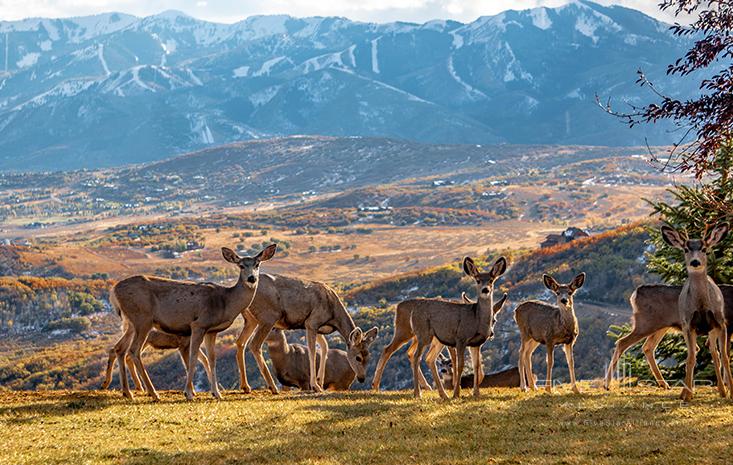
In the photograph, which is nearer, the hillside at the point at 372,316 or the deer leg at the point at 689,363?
the deer leg at the point at 689,363

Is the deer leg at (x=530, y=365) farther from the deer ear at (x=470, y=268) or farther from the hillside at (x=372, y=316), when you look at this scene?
the hillside at (x=372, y=316)

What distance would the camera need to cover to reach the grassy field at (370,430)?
43.5 feet

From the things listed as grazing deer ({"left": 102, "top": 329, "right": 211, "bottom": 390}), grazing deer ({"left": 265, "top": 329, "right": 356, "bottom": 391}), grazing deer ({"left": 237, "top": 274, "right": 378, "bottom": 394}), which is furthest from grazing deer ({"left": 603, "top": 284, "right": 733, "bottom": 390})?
grazing deer ({"left": 102, "top": 329, "right": 211, "bottom": 390})

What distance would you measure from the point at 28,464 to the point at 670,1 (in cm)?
1351

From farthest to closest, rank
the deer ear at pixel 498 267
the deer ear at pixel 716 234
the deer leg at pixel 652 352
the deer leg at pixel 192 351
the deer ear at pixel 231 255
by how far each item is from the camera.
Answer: the deer leg at pixel 652 352 < the deer ear at pixel 231 255 < the deer ear at pixel 498 267 < the deer leg at pixel 192 351 < the deer ear at pixel 716 234

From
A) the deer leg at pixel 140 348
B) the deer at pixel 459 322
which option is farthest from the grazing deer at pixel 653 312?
the deer leg at pixel 140 348

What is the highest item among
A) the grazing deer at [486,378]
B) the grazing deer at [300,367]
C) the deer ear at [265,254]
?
the deer ear at [265,254]

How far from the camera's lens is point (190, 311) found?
19.2 metres

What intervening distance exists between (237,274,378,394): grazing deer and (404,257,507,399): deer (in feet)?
10.4

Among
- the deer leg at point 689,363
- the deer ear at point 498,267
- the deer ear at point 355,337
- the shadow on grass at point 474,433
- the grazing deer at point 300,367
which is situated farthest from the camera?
the grazing deer at point 300,367

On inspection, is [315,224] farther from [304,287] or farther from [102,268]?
[304,287]

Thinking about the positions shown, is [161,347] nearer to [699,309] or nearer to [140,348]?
[140,348]

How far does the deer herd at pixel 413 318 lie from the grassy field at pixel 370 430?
1122mm

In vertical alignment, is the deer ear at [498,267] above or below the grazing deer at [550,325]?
above
